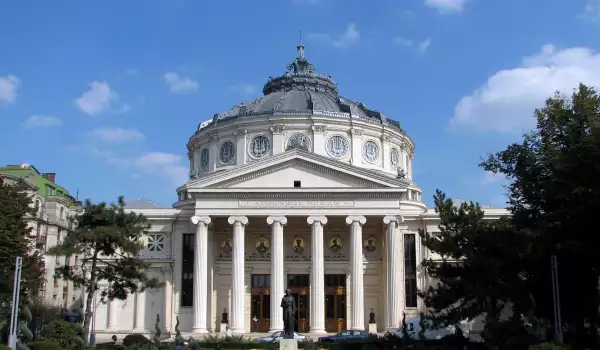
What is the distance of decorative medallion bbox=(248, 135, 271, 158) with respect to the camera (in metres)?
65.3

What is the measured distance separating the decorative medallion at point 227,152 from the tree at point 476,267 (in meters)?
30.6

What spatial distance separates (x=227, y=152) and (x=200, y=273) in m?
16.2

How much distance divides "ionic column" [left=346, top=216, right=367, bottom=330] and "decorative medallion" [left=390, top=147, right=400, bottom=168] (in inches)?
623

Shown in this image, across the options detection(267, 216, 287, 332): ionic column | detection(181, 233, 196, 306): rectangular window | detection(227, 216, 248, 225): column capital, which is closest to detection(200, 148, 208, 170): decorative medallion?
detection(181, 233, 196, 306): rectangular window

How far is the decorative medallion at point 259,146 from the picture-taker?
65.3 m

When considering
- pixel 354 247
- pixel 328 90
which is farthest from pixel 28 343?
pixel 328 90

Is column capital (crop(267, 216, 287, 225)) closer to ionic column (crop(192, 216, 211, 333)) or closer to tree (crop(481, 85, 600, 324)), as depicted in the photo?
ionic column (crop(192, 216, 211, 333))

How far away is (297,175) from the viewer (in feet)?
182

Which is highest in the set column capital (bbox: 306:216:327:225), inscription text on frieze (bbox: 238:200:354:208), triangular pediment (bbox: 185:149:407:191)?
triangular pediment (bbox: 185:149:407:191)

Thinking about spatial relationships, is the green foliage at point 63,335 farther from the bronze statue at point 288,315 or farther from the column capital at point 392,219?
the column capital at point 392,219

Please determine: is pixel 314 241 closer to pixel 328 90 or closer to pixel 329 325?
pixel 329 325

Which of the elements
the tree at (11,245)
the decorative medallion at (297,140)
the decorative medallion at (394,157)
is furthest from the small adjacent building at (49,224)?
the decorative medallion at (394,157)

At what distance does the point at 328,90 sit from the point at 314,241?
26.6 m

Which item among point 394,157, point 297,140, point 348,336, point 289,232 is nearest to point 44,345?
point 348,336
